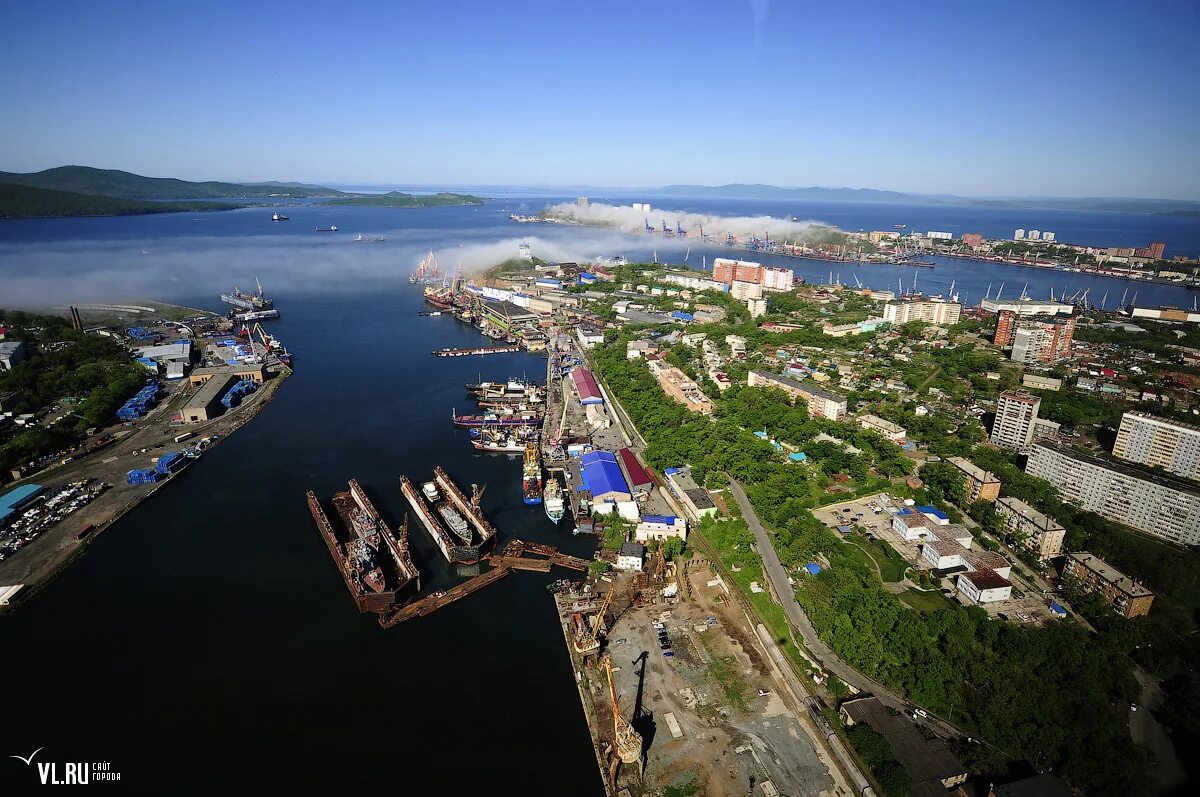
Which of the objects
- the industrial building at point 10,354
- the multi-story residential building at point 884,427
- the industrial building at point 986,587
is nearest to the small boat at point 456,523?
the industrial building at point 986,587

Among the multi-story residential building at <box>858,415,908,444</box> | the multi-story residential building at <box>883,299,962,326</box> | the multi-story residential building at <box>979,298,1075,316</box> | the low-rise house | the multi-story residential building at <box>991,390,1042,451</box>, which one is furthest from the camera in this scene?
the multi-story residential building at <box>979,298,1075,316</box>

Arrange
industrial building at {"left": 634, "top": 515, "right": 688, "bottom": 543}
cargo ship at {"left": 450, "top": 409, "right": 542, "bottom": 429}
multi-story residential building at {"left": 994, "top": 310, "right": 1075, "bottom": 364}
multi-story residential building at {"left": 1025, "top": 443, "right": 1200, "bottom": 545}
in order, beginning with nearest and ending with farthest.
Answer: multi-story residential building at {"left": 1025, "top": 443, "right": 1200, "bottom": 545}
industrial building at {"left": 634, "top": 515, "right": 688, "bottom": 543}
cargo ship at {"left": 450, "top": 409, "right": 542, "bottom": 429}
multi-story residential building at {"left": 994, "top": 310, "right": 1075, "bottom": 364}

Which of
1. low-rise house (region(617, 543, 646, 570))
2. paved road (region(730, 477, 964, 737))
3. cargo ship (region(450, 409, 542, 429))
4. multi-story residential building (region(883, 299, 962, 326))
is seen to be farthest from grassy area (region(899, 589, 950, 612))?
multi-story residential building (region(883, 299, 962, 326))

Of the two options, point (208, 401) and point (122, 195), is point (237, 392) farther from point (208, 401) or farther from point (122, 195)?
point (122, 195)

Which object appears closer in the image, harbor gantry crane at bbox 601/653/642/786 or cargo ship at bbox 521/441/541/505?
harbor gantry crane at bbox 601/653/642/786

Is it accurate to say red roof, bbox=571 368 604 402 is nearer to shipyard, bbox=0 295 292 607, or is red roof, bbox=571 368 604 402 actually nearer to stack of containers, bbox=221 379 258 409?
shipyard, bbox=0 295 292 607

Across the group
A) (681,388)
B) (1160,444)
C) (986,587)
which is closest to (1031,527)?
(986,587)
